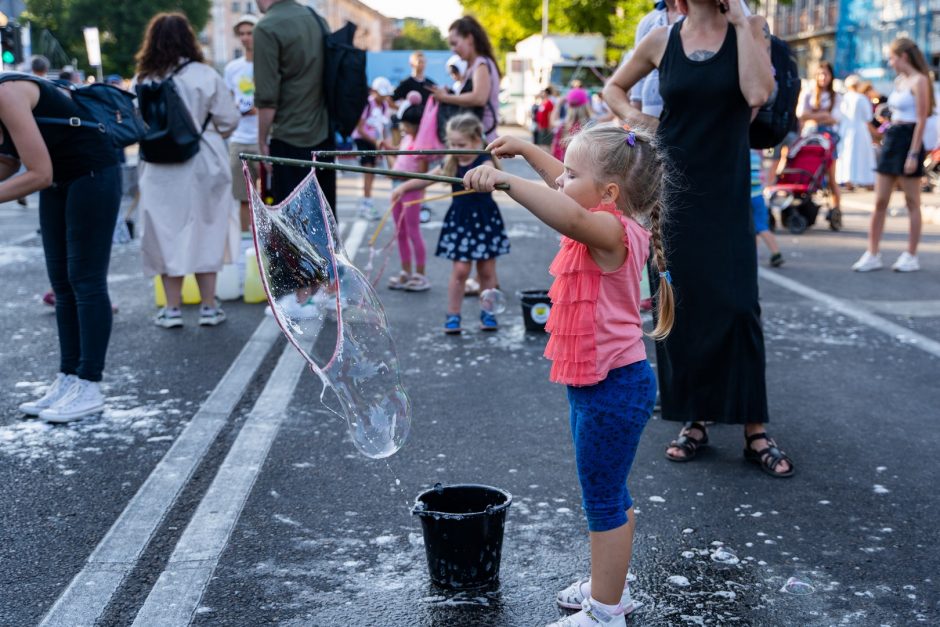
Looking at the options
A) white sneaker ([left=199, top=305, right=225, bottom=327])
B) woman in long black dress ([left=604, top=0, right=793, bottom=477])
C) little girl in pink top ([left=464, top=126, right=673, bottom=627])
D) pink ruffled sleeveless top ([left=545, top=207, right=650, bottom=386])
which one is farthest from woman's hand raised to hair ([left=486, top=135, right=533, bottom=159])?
white sneaker ([left=199, top=305, right=225, bottom=327])

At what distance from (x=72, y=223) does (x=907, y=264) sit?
7.44m

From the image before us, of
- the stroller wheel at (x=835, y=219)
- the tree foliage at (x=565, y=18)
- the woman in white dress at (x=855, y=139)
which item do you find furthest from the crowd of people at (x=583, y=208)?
the tree foliage at (x=565, y=18)

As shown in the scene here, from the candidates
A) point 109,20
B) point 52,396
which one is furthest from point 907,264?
point 109,20

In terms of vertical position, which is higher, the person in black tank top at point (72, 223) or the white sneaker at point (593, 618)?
the person in black tank top at point (72, 223)

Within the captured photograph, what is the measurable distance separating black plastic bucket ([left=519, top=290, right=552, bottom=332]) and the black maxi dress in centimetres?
241

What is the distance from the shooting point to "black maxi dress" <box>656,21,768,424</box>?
167 inches

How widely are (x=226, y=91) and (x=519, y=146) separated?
4333 mm

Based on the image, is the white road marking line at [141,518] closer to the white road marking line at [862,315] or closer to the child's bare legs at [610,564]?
the child's bare legs at [610,564]

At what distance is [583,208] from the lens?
2.81 metres

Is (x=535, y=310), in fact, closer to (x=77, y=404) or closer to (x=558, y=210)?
(x=77, y=404)

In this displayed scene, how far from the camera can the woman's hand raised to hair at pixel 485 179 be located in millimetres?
2691

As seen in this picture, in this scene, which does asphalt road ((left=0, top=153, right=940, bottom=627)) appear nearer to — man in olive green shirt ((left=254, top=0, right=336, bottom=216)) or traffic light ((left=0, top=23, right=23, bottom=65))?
man in olive green shirt ((left=254, top=0, right=336, bottom=216))

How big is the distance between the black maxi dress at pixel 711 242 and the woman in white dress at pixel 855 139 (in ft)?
42.5

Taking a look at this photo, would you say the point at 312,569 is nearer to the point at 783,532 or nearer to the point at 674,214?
the point at 783,532
